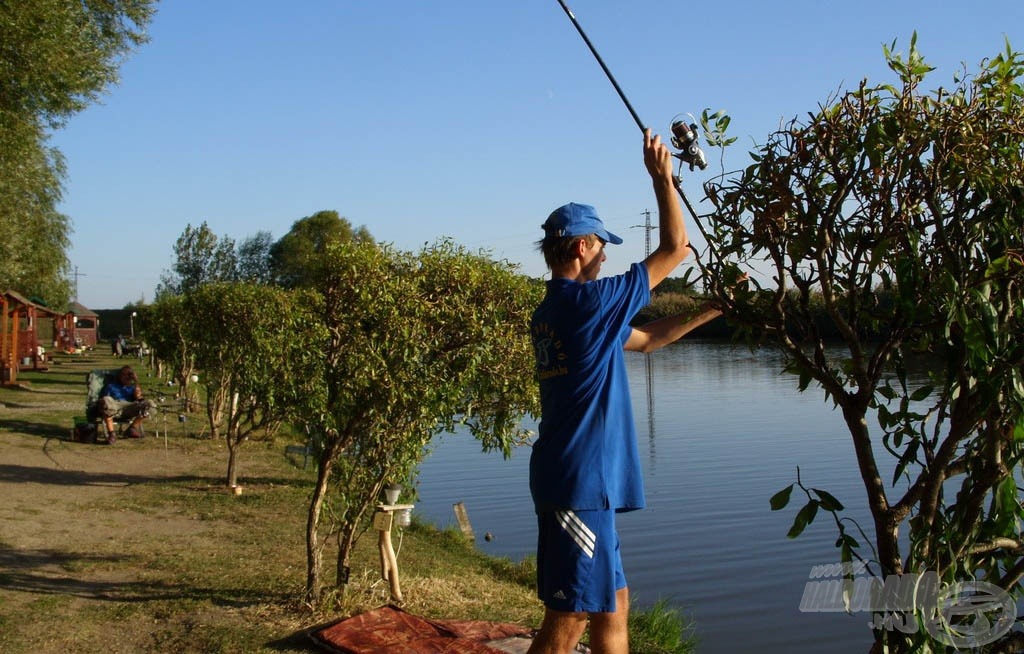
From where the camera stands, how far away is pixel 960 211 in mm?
3080

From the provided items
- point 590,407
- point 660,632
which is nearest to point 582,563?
point 590,407

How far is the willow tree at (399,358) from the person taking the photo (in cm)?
647

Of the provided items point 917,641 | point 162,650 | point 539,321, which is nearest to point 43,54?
point 162,650

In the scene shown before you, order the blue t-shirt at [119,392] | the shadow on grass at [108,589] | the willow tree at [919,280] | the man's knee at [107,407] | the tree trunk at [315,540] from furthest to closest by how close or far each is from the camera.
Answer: the blue t-shirt at [119,392]
the man's knee at [107,407]
the shadow on grass at [108,589]
the tree trunk at [315,540]
the willow tree at [919,280]

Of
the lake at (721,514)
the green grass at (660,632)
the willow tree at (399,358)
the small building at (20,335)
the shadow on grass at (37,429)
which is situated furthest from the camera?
the small building at (20,335)

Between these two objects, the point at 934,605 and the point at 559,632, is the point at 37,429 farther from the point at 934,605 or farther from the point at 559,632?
the point at 934,605

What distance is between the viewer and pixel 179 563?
26.3ft

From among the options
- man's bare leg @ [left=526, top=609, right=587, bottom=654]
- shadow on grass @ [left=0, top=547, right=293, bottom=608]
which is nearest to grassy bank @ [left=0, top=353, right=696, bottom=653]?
shadow on grass @ [left=0, top=547, right=293, bottom=608]

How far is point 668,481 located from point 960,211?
13.0 meters

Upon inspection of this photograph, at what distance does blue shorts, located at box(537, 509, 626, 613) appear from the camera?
134 inches

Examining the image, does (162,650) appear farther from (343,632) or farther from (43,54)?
(43,54)

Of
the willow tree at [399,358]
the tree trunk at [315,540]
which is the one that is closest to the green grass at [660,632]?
the willow tree at [399,358]

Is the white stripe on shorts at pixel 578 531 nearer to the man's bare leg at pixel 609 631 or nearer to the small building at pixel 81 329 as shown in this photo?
the man's bare leg at pixel 609 631

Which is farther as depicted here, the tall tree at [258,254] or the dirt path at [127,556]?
the tall tree at [258,254]
